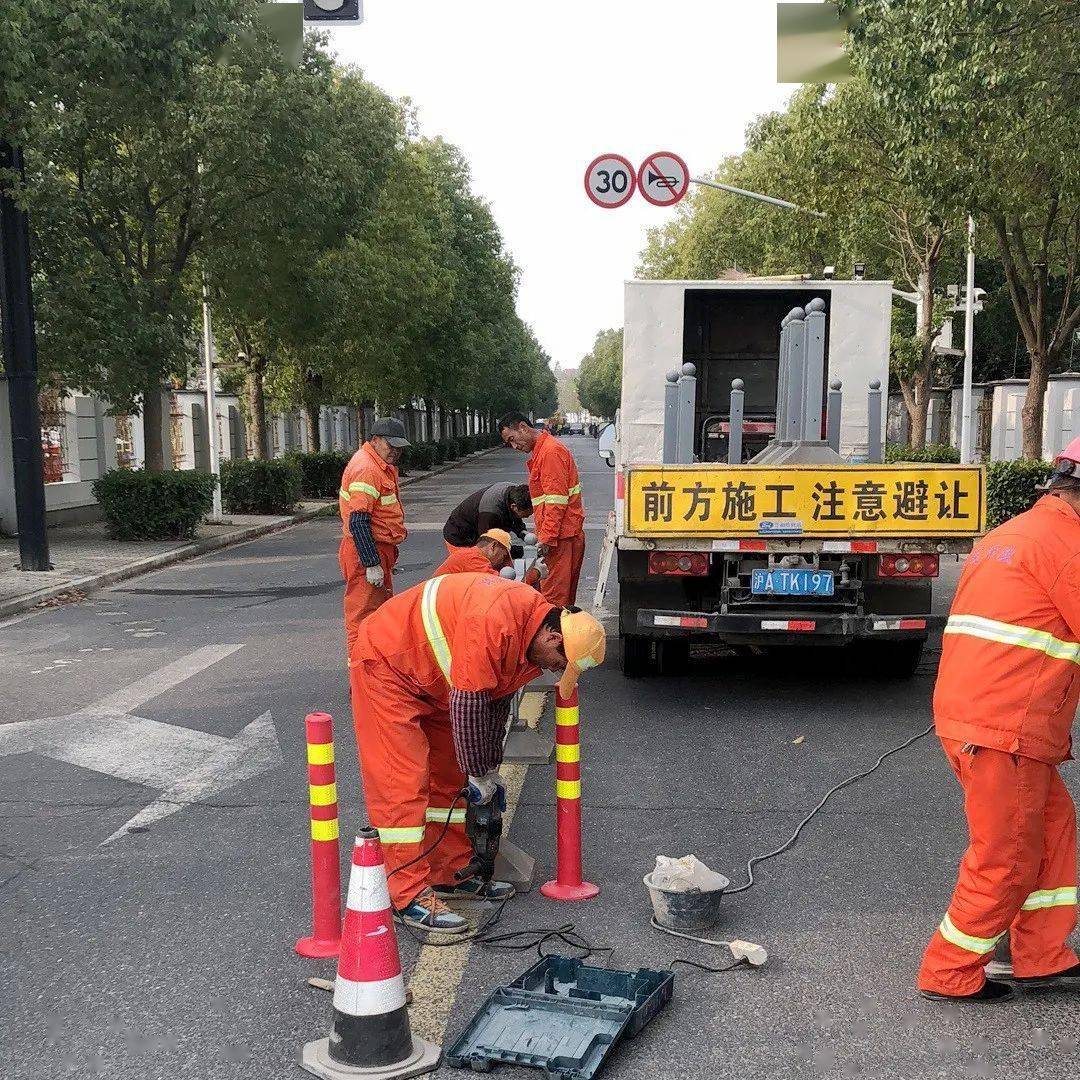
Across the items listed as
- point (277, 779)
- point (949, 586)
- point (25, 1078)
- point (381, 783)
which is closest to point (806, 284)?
point (949, 586)

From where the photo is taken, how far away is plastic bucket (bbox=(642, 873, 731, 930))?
4219 mm

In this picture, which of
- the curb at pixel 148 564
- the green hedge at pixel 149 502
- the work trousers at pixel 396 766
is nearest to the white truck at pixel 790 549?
the work trousers at pixel 396 766

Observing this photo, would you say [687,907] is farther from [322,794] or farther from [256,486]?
Answer: [256,486]

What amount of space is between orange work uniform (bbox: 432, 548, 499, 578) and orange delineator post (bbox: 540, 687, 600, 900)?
1449mm

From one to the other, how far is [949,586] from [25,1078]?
10.9m

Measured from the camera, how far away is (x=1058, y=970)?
3.76 m

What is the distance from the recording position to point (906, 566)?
7.33m

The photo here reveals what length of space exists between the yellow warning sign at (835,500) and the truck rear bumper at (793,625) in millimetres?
536

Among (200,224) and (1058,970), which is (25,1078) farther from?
(200,224)

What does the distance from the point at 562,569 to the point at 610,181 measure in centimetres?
828

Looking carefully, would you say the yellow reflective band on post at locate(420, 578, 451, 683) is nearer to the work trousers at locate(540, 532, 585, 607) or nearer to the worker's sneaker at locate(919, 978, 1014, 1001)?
the worker's sneaker at locate(919, 978, 1014, 1001)

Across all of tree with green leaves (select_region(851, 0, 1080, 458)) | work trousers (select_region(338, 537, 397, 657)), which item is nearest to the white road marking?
work trousers (select_region(338, 537, 397, 657))

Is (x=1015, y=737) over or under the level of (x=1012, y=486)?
over

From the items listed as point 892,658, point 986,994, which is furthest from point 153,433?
point 986,994
